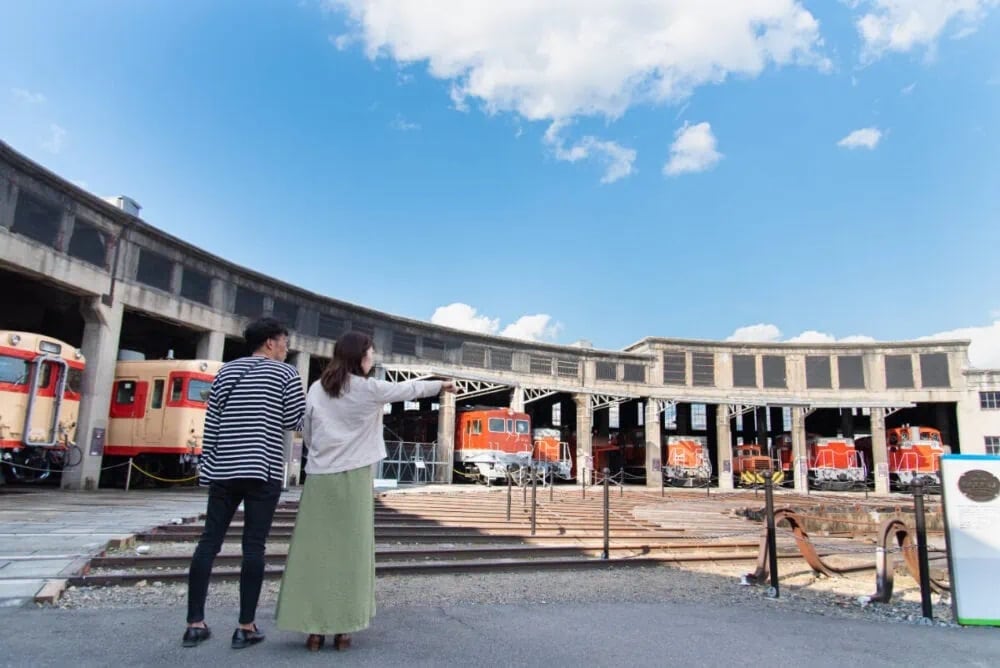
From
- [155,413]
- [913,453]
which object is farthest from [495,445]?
[913,453]

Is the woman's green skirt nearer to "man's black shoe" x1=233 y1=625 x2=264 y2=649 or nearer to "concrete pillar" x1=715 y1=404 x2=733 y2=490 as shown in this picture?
"man's black shoe" x1=233 y1=625 x2=264 y2=649

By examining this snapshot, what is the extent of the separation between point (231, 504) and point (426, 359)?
80.7 feet

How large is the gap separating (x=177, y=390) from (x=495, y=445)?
12404mm

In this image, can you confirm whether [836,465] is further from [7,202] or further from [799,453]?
[7,202]

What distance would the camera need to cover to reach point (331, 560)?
A: 3336 mm

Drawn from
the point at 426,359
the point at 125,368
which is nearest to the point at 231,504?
the point at 125,368

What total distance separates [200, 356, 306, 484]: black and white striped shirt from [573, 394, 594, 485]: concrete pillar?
27.1 m

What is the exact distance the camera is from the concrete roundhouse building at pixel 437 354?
16422mm

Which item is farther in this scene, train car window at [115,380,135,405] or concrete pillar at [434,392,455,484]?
concrete pillar at [434,392,455,484]

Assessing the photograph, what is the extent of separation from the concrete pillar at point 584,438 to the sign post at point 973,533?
24.7 meters

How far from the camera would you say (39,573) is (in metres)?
4.66

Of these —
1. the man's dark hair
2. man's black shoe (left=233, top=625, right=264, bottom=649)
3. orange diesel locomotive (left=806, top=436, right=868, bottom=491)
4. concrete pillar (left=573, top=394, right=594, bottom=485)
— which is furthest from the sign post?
orange diesel locomotive (left=806, top=436, right=868, bottom=491)

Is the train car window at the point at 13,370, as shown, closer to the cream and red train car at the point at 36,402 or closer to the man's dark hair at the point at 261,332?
the cream and red train car at the point at 36,402

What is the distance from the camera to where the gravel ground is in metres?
4.58
